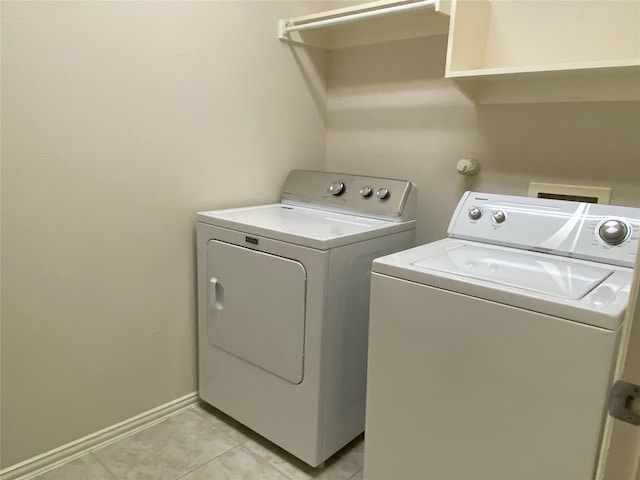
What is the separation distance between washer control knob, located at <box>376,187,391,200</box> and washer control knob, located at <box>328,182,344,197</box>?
0.60 feet

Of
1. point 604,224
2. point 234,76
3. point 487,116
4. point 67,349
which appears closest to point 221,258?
point 67,349

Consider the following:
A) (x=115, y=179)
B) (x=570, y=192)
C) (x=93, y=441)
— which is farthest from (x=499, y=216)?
(x=93, y=441)

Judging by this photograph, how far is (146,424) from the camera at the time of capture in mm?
1973

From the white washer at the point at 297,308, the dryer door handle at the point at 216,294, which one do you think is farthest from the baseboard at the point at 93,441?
the dryer door handle at the point at 216,294

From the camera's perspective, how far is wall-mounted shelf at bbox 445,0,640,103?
1542mm

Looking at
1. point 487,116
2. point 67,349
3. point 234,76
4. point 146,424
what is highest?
point 234,76

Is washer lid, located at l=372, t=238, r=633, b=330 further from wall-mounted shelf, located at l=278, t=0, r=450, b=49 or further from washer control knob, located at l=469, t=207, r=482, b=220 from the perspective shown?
wall-mounted shelf, located at l=278, t=0, r=450, b=49

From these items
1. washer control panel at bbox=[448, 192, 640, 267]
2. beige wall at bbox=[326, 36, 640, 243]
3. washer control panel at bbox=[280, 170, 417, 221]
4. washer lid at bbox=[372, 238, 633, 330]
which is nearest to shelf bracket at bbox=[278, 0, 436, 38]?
beige wall at bbox=[326, 36, 640, 243]

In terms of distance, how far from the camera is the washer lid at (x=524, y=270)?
1155mm

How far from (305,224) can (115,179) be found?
0.70 metres

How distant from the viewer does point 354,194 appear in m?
2.01

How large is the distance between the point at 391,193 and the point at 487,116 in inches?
19.1

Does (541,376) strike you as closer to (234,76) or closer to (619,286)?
(619,286)

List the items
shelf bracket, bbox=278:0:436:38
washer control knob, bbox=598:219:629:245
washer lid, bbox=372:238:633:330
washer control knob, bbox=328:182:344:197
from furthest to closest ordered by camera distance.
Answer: washer control knob, bbox=328:182:344:197 < shelf bracket, bbox=278:0:436:38 < washer control knob, bbox=598:219:629:245 < washer lid, bbox=372:238:633:330
